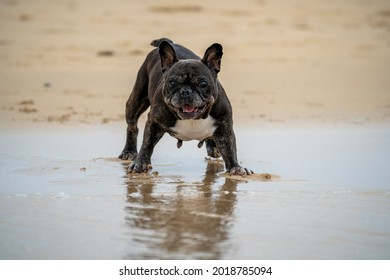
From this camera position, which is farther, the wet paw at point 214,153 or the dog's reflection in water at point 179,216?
the wet paw at point 214,153

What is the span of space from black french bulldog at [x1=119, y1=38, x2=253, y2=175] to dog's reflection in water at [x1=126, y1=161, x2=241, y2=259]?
1.02ft

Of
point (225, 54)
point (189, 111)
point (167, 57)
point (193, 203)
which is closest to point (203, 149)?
point (167, 57)

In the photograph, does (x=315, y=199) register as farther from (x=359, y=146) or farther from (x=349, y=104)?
(x=349, y=104)

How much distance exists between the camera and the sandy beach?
208 inches

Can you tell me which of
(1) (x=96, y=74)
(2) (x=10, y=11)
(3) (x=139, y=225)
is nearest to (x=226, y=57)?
(1) (x=96, y=74)

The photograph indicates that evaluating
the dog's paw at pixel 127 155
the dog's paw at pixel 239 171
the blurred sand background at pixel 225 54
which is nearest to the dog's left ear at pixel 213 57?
the dog's paw at pixel 239 171

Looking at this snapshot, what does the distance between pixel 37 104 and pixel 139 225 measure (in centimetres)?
775

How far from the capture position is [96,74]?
654 inches

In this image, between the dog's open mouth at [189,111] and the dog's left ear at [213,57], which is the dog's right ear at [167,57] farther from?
the dog's open mouth at [189,111]

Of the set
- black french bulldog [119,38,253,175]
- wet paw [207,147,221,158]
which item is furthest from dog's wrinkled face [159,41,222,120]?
wet paw [207,147,221,158]

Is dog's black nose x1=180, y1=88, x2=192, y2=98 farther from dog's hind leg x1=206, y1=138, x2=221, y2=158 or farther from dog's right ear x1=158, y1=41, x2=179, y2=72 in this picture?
dog's hind leg x1=206, y1=138, x2=221, y2=158

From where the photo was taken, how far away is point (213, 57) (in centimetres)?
741

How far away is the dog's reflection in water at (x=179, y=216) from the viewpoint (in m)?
4.98

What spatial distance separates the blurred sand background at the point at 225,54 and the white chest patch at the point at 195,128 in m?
3.69
